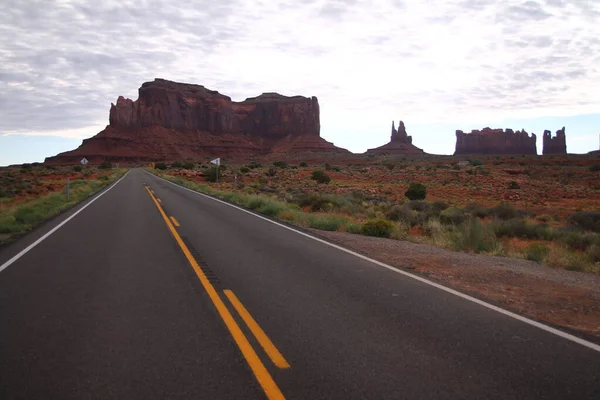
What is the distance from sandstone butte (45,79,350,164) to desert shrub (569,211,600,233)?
460 ft

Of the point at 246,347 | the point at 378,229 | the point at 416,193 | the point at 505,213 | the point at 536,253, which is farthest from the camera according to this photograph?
the point at 416,193

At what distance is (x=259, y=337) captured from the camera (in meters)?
5.29

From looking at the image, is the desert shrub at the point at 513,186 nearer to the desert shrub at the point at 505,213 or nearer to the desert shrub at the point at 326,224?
the desert shrub at the point at 505,213

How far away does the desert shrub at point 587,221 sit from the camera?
19.9 metres

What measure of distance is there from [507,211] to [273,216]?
11.8m

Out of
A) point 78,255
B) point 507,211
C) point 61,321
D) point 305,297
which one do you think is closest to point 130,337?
point 61,321

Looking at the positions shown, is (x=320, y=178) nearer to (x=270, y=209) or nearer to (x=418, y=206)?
(x=418, y=206)

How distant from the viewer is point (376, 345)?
511cm

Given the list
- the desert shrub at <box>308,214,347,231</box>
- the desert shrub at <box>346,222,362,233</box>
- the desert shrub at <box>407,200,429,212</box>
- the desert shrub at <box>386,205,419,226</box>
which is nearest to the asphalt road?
the desert shrub at <box>346,222,362,233</box>

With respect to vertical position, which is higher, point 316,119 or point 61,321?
point 316,119

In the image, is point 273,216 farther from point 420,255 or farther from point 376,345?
point 376,345

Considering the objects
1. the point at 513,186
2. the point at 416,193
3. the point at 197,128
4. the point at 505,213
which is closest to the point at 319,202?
the point at 505,213

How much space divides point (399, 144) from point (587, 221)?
528 ft

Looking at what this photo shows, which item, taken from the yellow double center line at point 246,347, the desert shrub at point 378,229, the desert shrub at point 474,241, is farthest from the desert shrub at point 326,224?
the yellow double center line at point 246,347
